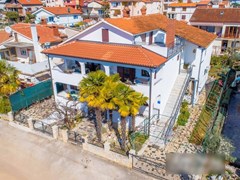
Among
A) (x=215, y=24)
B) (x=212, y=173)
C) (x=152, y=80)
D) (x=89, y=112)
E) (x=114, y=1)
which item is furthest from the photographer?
(x=114, y=1)

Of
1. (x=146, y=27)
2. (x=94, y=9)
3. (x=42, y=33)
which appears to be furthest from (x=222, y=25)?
(x=94, y=9)

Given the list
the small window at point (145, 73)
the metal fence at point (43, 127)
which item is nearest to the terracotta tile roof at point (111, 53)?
the small window at point (145, 73)

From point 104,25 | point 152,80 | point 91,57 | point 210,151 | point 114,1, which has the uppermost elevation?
point 114,1

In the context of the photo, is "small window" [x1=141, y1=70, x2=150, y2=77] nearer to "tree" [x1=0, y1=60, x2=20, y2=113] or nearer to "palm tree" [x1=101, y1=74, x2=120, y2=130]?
"palm tree" [x1=101, y1=74, x2=120, y2=130]

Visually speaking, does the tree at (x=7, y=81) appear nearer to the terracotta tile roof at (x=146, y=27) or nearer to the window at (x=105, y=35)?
the window at (x=105, y=35)

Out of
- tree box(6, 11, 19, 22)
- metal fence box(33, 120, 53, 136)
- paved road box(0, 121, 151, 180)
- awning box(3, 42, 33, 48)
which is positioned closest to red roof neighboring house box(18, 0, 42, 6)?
tree box(6, 11, 19, 22)

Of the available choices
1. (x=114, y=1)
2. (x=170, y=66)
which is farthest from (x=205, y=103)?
(x=114, y=1)

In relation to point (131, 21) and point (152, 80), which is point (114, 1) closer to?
point (131, 21)
